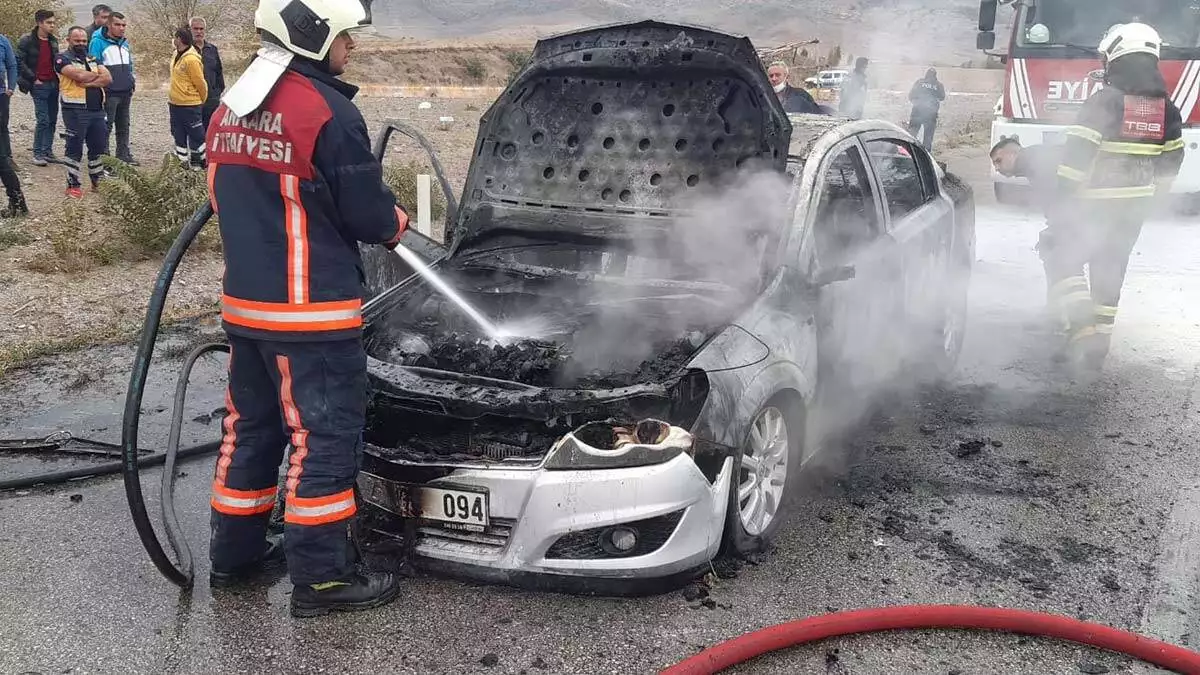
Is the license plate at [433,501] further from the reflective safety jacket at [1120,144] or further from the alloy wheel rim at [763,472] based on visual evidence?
the reflective safety jacket at [1120,144]

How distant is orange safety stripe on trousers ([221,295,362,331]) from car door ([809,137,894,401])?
1970mm

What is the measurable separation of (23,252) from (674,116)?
663 cm

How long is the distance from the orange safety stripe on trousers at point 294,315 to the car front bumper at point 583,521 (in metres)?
0.65

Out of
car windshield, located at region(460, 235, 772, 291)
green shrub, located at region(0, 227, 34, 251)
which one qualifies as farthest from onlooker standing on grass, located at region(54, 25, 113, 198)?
car windshield, located at region(460, 235, 772, 291)

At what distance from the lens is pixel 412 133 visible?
4605 mm

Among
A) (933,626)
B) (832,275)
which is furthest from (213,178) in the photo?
(933,626)

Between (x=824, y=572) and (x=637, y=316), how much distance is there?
1.29m

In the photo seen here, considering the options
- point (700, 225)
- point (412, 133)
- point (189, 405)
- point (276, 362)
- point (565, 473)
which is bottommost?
point (189, 405)

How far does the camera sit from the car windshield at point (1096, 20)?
35.0 ft

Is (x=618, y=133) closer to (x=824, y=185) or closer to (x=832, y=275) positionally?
(x=824, y=185)

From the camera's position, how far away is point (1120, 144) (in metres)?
5.92

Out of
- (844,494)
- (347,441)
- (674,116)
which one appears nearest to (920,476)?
(844,494)

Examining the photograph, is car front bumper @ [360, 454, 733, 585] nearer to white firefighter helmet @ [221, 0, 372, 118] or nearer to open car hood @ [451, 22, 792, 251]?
white firefighter helmet @ [221, 0, 372, 118]

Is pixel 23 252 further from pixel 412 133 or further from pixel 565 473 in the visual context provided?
pixel 565 473
